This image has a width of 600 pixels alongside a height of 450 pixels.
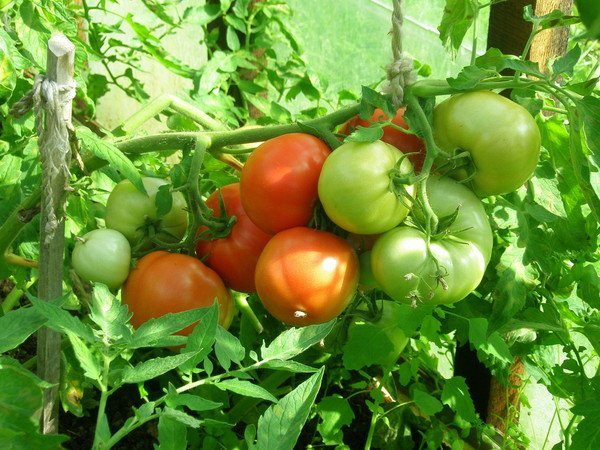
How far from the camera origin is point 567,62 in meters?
0.66

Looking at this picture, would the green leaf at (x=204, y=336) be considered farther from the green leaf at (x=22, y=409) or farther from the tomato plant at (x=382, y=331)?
the tomato plant at (x=382, y=331)

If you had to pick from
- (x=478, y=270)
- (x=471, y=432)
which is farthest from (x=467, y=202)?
(x=471, y=432)

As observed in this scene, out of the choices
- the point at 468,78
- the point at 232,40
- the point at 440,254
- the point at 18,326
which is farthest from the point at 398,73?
the point at 232,40

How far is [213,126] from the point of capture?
0.92 m

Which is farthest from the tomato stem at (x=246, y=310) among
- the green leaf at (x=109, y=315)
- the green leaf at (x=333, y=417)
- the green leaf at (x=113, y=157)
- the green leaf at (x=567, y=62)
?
the green leaf at (x=567, y=62)

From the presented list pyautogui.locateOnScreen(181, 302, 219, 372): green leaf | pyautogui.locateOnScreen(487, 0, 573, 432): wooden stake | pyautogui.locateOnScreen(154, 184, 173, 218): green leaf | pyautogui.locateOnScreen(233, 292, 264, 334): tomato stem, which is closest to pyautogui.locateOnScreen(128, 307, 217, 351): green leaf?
pyautogui.locateOnScreen(181, 302, 219, 372): green leaf

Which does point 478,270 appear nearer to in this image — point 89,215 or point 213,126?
point 213,126

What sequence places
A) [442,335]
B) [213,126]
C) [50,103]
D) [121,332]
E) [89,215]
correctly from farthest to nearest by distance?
[442,335]
[89,215]
[213,126]
[50,103]
[121,332]

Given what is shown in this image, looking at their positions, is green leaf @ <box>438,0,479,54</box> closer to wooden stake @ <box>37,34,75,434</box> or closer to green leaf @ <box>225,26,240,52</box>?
wooden stake @ <box>37,34,75,434</box>

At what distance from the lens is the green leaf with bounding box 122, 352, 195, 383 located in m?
0.56

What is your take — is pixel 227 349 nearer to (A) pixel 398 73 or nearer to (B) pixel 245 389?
(B) pixel 245 389

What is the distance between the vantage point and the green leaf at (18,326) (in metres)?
0.56

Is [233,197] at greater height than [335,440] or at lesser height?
greater

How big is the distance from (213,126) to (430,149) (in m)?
0.35
